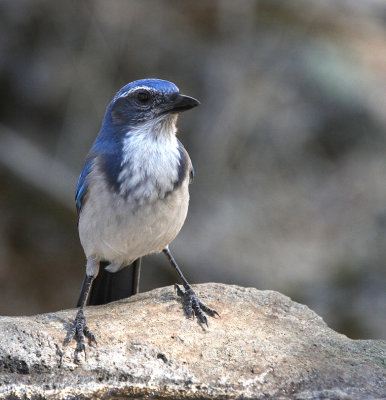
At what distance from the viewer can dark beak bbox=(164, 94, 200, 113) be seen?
4832mm

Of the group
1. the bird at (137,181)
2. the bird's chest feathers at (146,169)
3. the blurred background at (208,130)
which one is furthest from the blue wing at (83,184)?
the blurred background at (208,130)

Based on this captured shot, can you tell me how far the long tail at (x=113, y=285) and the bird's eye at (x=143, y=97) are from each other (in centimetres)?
141

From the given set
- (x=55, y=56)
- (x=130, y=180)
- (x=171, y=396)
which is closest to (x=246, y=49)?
(x=55, y=56)

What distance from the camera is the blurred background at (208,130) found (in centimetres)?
924

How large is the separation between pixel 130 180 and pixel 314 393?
1.90m

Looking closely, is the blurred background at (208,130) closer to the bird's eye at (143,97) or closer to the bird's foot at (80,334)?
the bird's eye at (143,97)

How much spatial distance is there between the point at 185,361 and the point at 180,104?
1.85 m

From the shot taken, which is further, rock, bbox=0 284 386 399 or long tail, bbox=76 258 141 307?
long tail, bbox=76 258 141 307

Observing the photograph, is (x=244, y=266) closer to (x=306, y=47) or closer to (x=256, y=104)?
(x=256, y=104)

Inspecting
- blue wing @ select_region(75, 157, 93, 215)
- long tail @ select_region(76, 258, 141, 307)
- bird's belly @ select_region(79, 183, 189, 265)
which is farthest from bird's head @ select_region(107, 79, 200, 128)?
long tail @ select_region(76, 258, 141, 307)

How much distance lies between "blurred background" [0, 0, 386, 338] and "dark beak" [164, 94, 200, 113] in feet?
14.9

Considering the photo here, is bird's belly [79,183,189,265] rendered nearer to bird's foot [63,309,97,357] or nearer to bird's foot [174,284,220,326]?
bird's foot [174,284,220,326]

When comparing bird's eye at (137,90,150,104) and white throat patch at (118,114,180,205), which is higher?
bird's eye at (137,90,150,104)

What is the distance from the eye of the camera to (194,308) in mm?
4734
